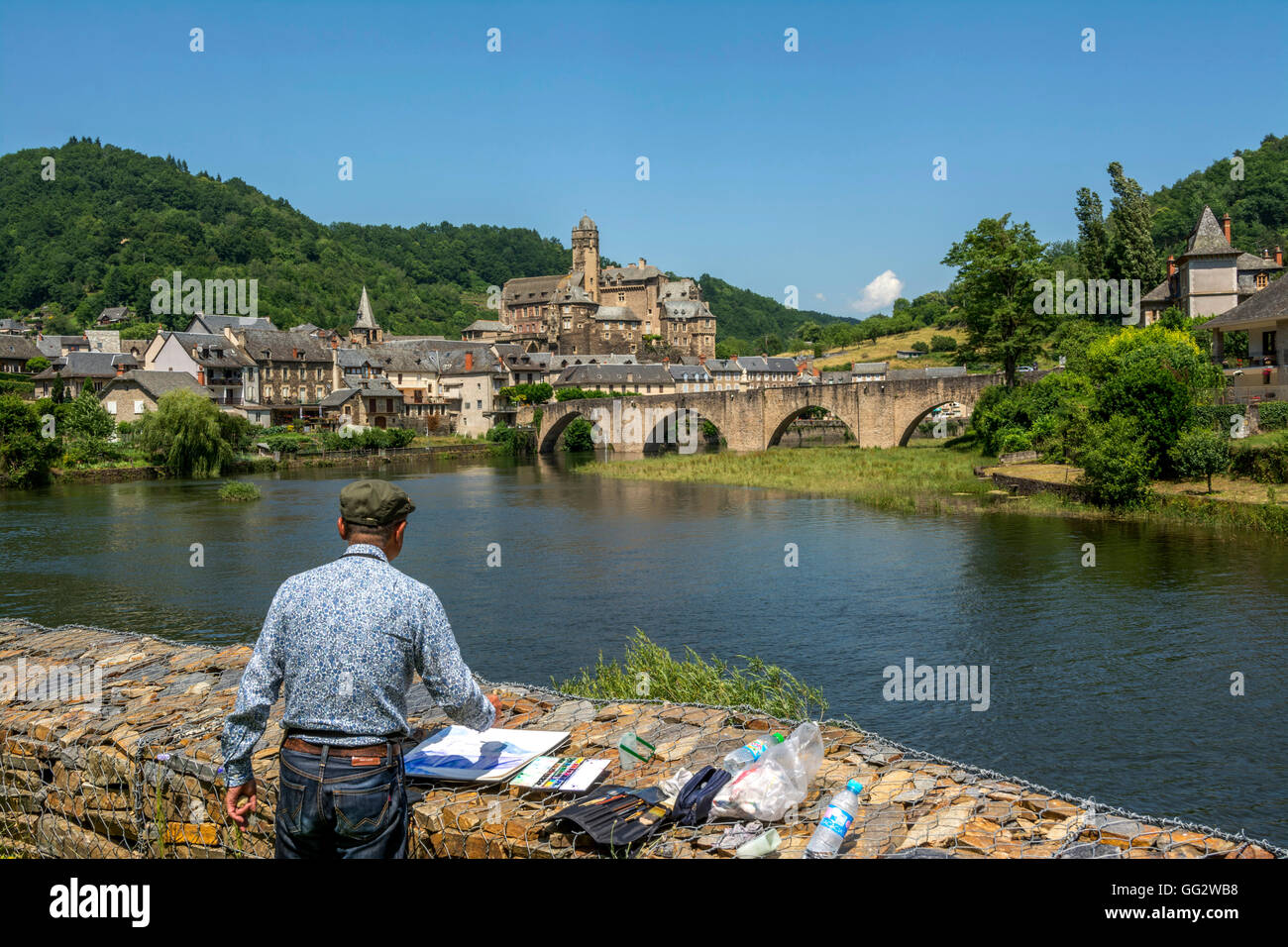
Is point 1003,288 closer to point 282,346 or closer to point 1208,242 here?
point 1208,242

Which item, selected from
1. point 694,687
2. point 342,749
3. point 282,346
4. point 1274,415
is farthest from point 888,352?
point 342,749

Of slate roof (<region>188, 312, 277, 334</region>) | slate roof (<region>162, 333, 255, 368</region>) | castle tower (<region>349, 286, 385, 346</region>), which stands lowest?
slate roof (<region>162, 333, 255, 368</region>)

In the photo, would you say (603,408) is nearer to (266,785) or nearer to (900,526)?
(900,526)

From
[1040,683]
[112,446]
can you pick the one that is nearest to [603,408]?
[112,446]

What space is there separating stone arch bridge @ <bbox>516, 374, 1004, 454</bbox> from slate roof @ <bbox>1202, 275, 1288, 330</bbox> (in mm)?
15707

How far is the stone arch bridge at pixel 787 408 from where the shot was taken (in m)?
57.2

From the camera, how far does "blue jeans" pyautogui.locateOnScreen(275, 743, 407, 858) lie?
4184mm

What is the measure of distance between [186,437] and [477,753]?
5565 cm

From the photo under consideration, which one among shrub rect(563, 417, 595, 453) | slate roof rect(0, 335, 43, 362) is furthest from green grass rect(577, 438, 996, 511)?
slate roof rect(0, 335, 43, 362)

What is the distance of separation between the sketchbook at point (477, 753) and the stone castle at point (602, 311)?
411 feet

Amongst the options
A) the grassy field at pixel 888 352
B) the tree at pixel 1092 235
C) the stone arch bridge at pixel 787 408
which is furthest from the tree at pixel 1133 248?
the grassy field at pixel 888 352

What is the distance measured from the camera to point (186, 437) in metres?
55.4

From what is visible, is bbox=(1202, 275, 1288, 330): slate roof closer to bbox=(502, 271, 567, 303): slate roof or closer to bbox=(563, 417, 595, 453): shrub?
bbox=(563, 417, 595, 453): shrub
